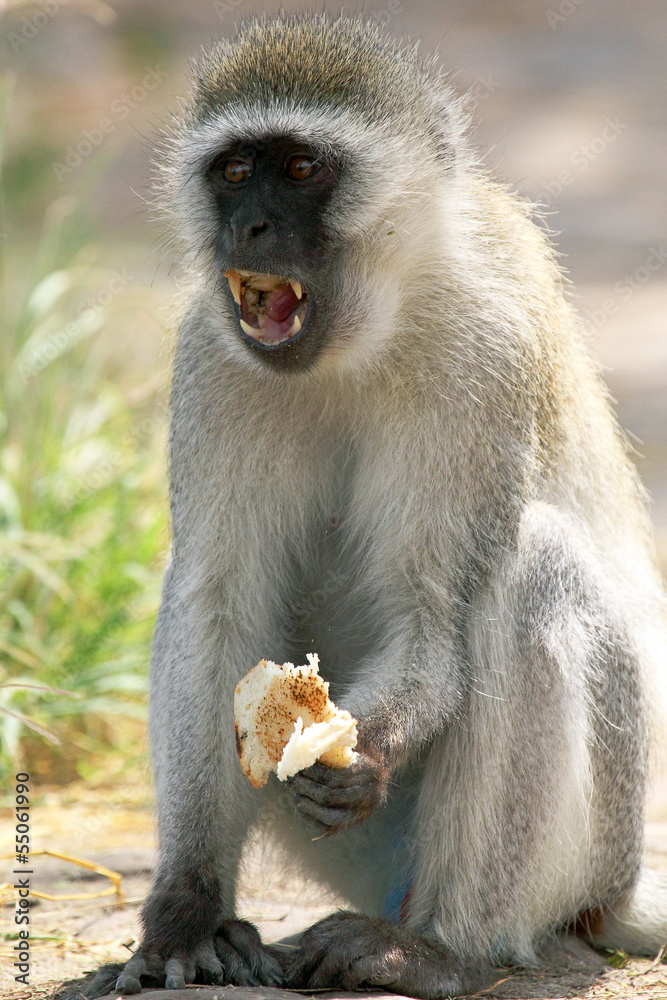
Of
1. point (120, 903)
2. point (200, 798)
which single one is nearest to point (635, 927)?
point (200, 798)

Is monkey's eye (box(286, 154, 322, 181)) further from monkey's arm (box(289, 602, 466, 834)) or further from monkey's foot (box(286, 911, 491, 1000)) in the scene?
monkey's foot (box(286, 911, 491, 1000))

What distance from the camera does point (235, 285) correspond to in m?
3.21

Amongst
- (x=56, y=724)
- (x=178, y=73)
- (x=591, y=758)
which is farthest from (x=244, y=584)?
(x=178, y=73)

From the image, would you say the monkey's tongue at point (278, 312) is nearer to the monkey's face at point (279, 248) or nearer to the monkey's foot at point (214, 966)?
the monkey's face at point (279, 248)

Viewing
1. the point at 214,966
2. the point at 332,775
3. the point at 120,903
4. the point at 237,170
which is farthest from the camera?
the point at 120,903

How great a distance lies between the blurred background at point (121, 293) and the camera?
5461mm

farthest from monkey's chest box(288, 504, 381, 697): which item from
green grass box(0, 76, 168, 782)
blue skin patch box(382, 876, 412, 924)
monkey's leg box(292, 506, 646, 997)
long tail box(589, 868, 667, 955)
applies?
green grass box(0, 76, 168, 782)

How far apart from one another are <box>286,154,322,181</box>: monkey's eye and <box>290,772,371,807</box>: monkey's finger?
1.55 m

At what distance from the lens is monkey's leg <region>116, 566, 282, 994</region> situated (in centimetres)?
308

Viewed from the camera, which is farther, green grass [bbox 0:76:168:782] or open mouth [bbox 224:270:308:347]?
green grass [bbox 0:76:168:782]

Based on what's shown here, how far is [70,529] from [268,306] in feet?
9.96

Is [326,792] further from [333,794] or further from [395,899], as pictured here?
[395,899]

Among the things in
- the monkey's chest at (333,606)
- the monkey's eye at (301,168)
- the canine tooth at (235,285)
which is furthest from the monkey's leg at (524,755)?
the monkey's eye at (301,168)

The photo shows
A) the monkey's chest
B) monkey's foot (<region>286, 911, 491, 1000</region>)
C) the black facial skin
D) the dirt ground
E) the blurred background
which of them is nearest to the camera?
monkey's foot (<region>286, 911, 491, 1000</region>)
